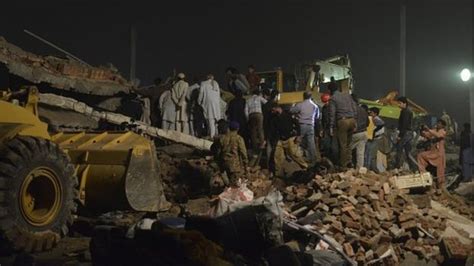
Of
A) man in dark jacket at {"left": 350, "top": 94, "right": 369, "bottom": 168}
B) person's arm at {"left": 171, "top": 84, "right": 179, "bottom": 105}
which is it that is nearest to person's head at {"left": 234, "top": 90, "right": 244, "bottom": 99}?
person's arm at {"left": 171, "top": 84, "right": 179, "bottom": 105}

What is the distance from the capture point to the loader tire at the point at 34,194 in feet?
20.1

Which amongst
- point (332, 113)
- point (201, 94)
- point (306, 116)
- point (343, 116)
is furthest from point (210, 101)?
point (343, 116)

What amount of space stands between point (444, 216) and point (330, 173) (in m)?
2.39

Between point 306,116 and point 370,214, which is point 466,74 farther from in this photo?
point 370,214

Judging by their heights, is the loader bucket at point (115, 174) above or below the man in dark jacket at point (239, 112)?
below

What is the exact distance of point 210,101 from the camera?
13.5 metres

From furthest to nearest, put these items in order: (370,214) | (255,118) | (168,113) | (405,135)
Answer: (405,135) < (168,113) < (255,118) < (370,214)

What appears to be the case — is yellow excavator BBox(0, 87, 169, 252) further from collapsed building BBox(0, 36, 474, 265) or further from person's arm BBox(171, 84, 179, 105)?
person's arm BBox(171, 84, 179, 105)

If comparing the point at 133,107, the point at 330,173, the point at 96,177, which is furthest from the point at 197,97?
the point at 96,177

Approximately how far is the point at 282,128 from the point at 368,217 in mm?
3984

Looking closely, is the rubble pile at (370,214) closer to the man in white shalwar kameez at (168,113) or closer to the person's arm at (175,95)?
the man in white shalwar kameez at (168,113)

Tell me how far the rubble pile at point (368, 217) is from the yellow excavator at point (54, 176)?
2.68 meters

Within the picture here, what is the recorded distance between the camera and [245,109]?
514 inches

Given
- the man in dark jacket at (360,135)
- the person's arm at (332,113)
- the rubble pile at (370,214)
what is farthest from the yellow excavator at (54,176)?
the man in dark jacket at (360,135)
